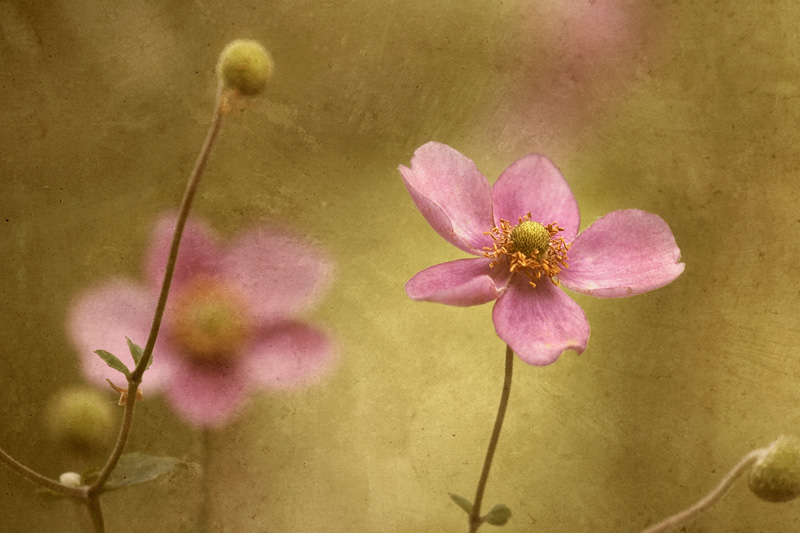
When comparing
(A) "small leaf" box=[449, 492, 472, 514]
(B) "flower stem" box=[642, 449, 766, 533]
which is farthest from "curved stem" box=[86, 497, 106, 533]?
(B) "flower stem" box=[642, 449, 766, 533]

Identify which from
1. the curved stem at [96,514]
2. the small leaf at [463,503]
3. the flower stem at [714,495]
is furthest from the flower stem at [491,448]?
the curved stem at [96,514]

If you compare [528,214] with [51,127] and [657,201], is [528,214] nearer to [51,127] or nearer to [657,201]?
[657,201]

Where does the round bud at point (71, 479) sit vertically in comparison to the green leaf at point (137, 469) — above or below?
below

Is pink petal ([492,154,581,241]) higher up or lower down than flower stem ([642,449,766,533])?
higher up

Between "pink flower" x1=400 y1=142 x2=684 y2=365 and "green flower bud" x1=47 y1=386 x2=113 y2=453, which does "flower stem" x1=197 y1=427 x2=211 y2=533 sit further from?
"pink flower" x1=400 y1=142 x2=684 y2=365

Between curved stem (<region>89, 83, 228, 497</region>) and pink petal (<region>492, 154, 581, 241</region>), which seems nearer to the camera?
curved stem (<region>89, 83, 228, 497</region>)

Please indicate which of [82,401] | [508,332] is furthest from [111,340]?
[508,332]

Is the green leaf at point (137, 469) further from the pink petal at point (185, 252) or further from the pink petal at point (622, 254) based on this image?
the pink petal at point (622, 254)
